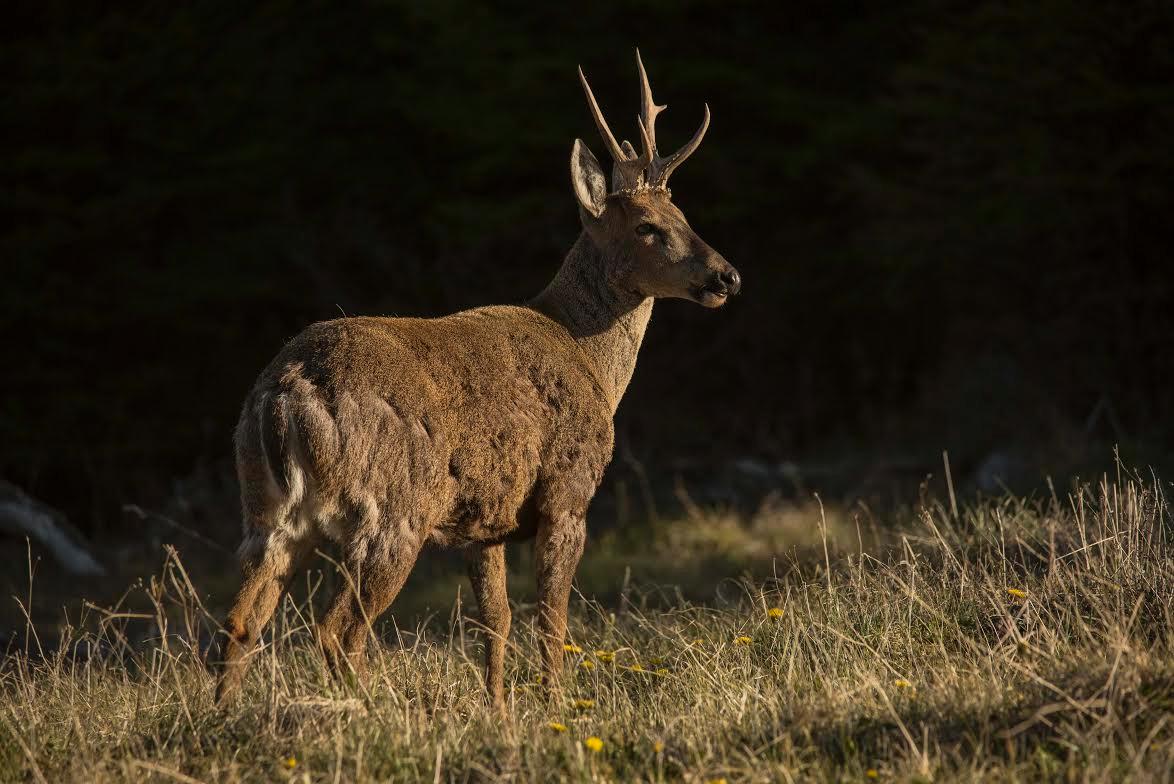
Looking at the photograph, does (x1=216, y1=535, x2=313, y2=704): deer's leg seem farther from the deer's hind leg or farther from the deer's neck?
the deer's neck

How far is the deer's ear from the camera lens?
22.2 feet

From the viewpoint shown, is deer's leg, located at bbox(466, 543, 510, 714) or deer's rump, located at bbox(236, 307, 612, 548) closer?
deer's rump, located at bbox(236, 307, 612, 548)

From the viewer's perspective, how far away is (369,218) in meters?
16.8

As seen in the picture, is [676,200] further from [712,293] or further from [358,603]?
[358,603]

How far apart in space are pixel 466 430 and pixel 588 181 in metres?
1.76

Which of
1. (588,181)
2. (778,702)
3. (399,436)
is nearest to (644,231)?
(588,181)

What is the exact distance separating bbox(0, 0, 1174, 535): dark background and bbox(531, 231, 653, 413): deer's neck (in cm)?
631

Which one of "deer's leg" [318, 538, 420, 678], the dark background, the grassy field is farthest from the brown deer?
the dark background

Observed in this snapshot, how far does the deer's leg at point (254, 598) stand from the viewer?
516 centimetres

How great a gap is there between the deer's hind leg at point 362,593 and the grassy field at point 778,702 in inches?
5.8

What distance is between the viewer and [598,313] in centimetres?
681

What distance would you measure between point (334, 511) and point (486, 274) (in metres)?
10.9

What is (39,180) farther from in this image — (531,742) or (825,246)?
(531,742)

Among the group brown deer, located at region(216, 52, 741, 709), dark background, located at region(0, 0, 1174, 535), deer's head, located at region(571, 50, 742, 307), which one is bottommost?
dark background, located at region(0, 0, 1174, 535)
